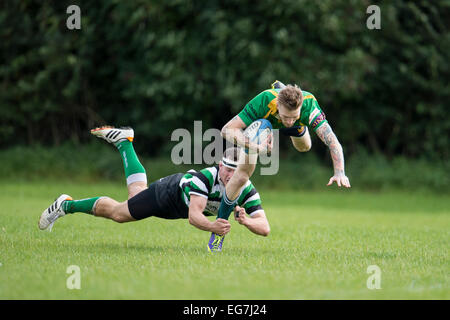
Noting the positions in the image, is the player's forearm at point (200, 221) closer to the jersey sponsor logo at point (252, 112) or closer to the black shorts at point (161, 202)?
the black shorts at point (161, 202)

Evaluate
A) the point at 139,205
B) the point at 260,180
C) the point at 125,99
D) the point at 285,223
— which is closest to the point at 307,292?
the point at 139,205

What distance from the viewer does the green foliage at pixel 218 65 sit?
65.3 feet

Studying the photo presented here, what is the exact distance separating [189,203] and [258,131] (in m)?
1.24

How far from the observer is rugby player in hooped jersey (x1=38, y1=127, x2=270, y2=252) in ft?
22.1

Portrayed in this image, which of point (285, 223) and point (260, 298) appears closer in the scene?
point (260, 298)

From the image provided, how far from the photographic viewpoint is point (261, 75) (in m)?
19.8

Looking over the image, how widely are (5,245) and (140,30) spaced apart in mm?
15103

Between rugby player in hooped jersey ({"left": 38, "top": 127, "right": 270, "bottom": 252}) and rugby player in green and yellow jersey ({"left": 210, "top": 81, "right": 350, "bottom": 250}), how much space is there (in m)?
0.20

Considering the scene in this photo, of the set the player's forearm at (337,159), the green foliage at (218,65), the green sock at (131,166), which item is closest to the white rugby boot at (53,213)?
the green sock at (131,166)

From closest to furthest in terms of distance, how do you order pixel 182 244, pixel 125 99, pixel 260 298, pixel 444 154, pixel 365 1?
pixel 260 298 → pixel 182 244 → pixel 365 1 → pixel 444 154 → pixel 125 99

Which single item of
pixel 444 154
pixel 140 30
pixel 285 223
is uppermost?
pixel 140 30

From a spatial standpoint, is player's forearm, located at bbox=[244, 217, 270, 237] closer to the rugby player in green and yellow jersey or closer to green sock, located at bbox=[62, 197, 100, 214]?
the rugby player in green and yellow jersey
